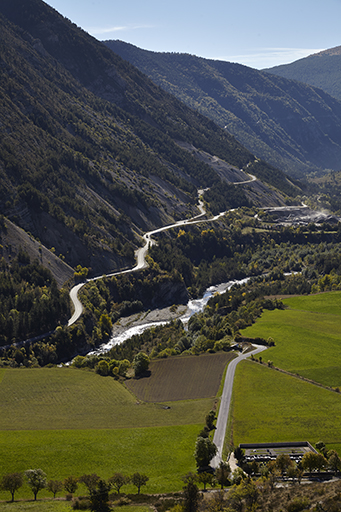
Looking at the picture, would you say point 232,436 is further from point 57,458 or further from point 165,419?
point 57,458

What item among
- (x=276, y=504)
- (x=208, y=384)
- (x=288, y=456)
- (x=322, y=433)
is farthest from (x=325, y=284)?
(x=276, y=504)

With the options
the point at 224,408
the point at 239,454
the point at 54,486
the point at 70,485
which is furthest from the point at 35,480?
the point at 224,408

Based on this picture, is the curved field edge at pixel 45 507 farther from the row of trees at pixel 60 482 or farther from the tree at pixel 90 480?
the tree at pixel 90 480

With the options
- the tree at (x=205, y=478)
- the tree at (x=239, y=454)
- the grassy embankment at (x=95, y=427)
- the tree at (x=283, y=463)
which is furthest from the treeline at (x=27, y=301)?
the tree at (x=283, y=463)

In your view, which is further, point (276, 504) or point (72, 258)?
point (72, 258)

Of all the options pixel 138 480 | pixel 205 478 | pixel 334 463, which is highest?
pixel 138 480

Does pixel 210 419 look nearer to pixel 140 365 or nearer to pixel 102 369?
pixel 140 365

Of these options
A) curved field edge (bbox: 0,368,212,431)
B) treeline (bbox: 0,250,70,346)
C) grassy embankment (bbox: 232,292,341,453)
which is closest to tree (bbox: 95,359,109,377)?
curved field edge (bbox: 0,368,212,431)
